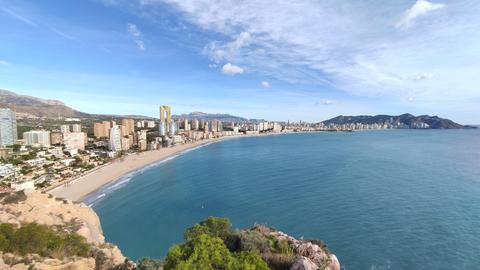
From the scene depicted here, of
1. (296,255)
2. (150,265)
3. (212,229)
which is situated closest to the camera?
(150,265)

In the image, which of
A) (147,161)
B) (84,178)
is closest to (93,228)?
(84,178)

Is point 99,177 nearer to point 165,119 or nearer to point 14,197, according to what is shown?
point 14,197

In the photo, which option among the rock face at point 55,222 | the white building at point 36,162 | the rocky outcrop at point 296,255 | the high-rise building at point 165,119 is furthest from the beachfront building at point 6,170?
the high-rise building at point 165,119

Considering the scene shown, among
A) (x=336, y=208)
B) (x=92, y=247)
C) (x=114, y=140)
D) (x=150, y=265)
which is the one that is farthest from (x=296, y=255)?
(x=114, y=140)

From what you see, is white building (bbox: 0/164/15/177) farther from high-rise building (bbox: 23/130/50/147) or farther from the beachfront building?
high-rise building (bbox: 23/130/50/147)

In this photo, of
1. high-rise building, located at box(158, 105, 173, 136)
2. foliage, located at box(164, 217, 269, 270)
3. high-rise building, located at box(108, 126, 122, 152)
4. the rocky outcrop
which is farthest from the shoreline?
high-rise building, located at box(158, 105, 173, 136)

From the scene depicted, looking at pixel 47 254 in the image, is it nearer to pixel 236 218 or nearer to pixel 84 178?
pixel 236 218
